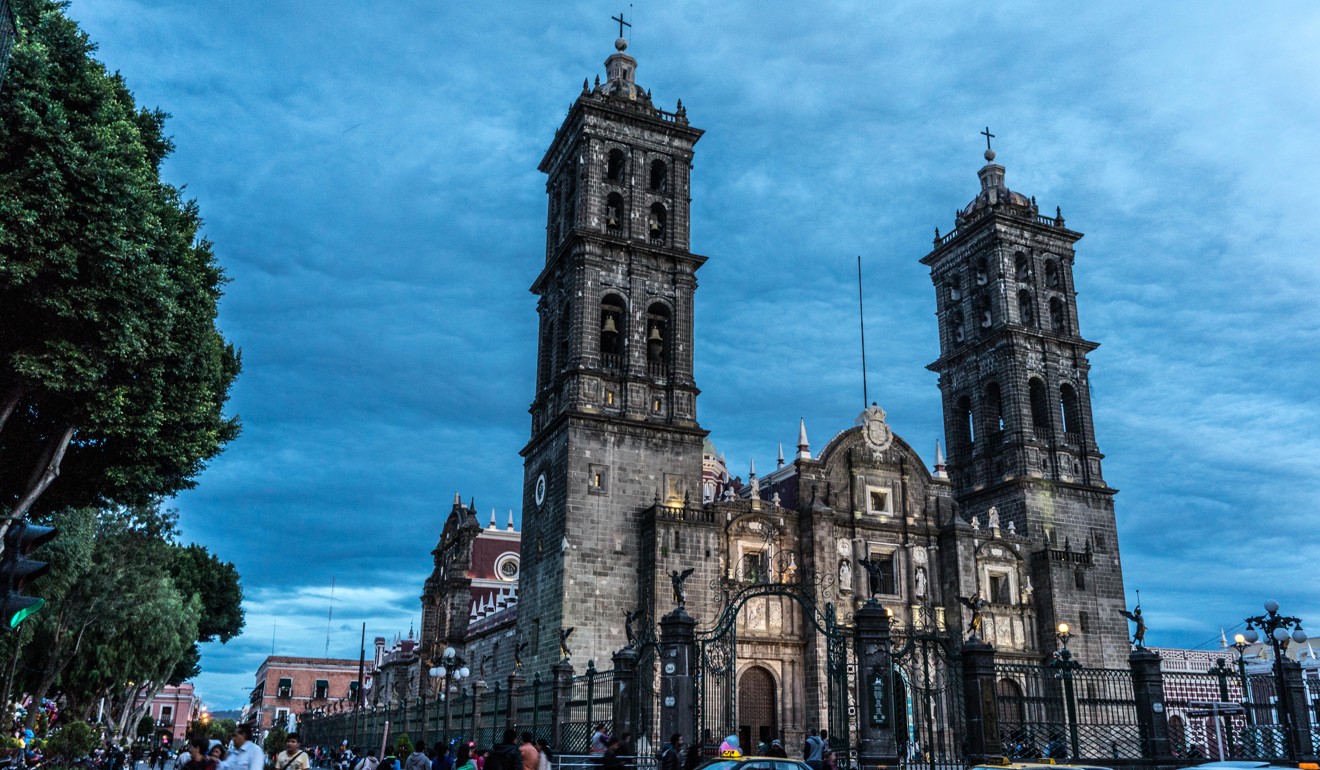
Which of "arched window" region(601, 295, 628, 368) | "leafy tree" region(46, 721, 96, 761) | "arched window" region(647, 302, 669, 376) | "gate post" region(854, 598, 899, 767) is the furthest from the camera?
"arched window" region(647, 302, 669, 376)

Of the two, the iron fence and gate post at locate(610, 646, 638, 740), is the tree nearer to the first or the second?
gate post at locate(610, 646, 638, 740)

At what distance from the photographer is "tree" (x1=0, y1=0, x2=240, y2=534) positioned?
16.8m

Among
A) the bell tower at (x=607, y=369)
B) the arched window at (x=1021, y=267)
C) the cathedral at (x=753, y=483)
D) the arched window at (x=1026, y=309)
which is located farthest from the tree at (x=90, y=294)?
the arched window at (x=1021, y=267)

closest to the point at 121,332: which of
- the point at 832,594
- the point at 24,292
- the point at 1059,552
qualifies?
the point at 24,292

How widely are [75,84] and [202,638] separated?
1877 inches

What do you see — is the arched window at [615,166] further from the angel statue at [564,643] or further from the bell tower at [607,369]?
the angel statue at [564,643]

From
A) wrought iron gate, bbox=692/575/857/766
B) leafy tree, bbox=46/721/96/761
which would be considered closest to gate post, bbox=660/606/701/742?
wrought iron gate, bbox=692/575/857/766

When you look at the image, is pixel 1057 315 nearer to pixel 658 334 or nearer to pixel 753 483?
pixel 753 483

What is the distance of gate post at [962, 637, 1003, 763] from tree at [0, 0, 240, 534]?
16697 millimetres

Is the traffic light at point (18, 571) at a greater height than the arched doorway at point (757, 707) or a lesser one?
greater

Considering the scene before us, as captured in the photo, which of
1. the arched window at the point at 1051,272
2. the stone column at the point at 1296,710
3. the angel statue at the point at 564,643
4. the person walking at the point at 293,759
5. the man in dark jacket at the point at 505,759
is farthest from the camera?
the arched window at the point at 1051,272

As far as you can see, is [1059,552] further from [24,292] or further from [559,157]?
[24,292]

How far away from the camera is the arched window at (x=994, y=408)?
163 feet

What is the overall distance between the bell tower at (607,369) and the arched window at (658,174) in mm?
97
